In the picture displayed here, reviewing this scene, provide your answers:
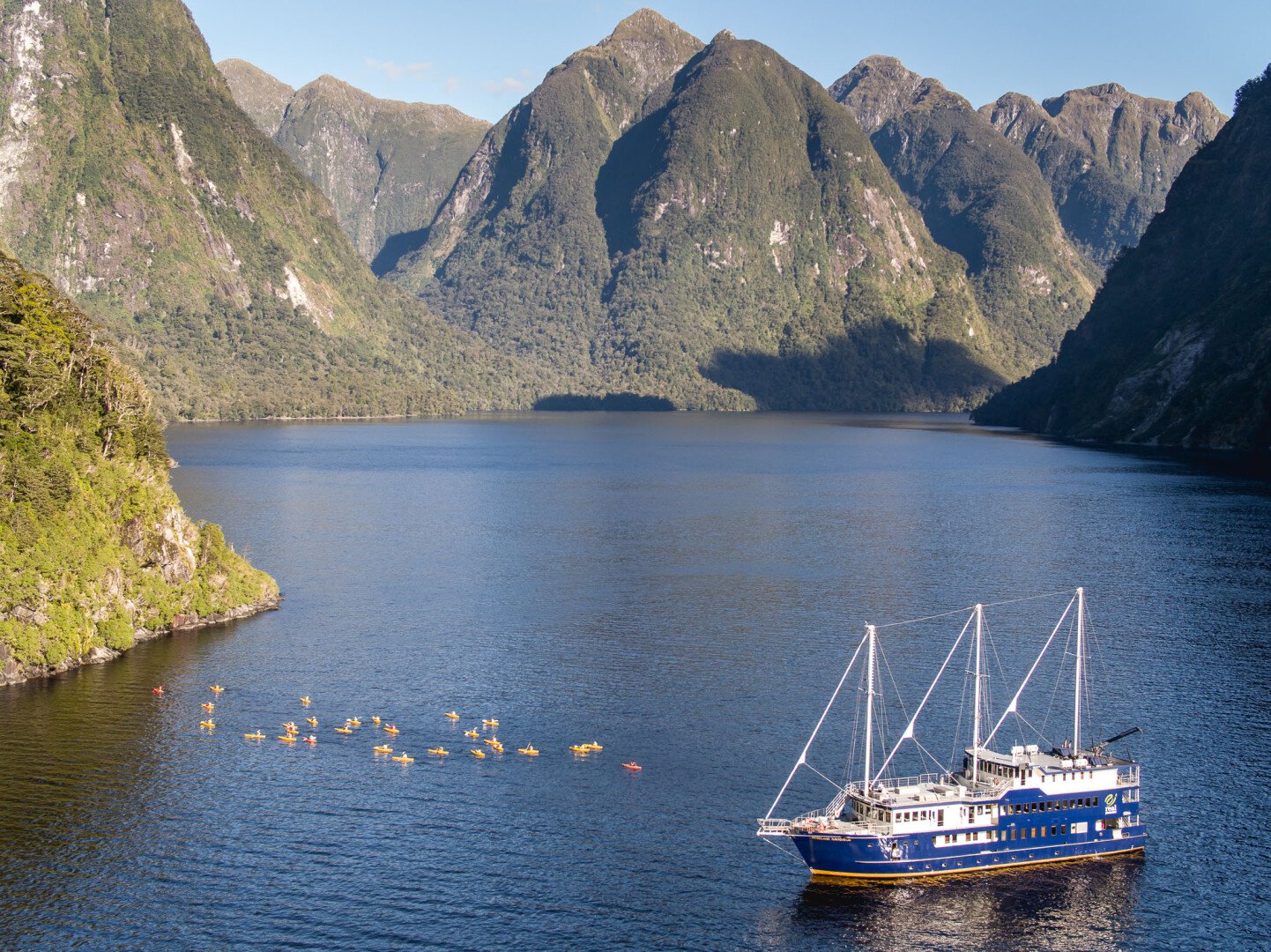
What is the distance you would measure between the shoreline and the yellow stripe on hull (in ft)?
194

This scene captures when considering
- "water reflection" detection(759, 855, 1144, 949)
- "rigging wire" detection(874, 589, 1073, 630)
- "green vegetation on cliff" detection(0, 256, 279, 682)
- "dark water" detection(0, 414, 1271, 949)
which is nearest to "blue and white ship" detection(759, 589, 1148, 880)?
"water reflection" detection(759, 855, 1144, 949)

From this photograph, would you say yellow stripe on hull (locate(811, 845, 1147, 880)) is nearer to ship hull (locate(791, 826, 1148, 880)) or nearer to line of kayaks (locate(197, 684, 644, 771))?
ship hull (locate(791, 826, 1148, 880))

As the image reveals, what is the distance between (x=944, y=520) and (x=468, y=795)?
120 m

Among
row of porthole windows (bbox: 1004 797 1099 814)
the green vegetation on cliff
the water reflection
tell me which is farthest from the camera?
the green vegetation on cliff

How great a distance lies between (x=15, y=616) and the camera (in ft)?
311

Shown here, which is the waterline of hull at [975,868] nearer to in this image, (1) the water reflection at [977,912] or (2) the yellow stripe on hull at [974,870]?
(2) the yellow stripe on hull at [974,870]

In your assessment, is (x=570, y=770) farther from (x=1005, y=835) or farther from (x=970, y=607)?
(x=970, y=607)

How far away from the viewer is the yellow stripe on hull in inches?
2589

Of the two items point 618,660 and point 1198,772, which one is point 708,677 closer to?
point 618,660

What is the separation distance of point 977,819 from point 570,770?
24.1m

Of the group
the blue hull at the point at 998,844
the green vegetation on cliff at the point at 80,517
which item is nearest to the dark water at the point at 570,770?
the blue hull at the point at 998,844

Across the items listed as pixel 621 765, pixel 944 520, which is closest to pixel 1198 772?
pixel 621 765

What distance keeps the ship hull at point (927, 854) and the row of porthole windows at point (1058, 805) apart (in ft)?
5.30

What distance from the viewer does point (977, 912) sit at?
62.5m
